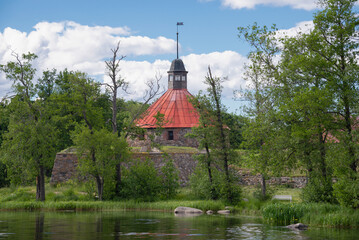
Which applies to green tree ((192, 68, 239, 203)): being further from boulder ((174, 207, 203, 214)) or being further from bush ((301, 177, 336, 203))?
bush ((301, 177, 336, 203))

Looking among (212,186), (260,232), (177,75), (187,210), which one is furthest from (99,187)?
(177,75)

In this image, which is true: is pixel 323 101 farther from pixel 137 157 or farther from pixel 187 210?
pixel 137 157

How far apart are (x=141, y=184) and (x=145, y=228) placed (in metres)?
12.5

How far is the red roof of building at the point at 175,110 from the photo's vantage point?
4975cm

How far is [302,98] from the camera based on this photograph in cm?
2364

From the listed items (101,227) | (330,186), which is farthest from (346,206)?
(101,227)

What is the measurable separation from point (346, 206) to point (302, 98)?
5349 mm

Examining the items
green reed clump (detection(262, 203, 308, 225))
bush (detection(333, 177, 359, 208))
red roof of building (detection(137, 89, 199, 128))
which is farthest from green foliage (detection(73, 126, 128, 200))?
red roof of building (detection(137, 89, 199, 128))

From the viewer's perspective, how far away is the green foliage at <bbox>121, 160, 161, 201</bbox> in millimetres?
33531

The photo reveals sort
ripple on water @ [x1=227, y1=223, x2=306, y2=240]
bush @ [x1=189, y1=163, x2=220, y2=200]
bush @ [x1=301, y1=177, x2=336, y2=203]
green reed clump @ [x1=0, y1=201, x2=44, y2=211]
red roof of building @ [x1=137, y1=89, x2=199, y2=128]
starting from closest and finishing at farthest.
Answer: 1. ripple on water @ [x1=227, y1=223, x2=306, y2=240]
2. bush @ [x1=301, y1=177, x2=336, y2=203]
3. bush @ [x1=189, y1=163, x2=220, y2=200]
4. green reed clump @ [x1=0, y1=201, x2=44, y2=211]
5. red roof of building @ [x1=137, y1=89, x2=199, y2=128]

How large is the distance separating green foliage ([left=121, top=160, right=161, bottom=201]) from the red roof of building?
14197 mm

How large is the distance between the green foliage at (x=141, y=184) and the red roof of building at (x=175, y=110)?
14197 mm

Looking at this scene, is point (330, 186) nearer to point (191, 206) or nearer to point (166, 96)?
point (191, 206)

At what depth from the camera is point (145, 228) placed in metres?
21.8
